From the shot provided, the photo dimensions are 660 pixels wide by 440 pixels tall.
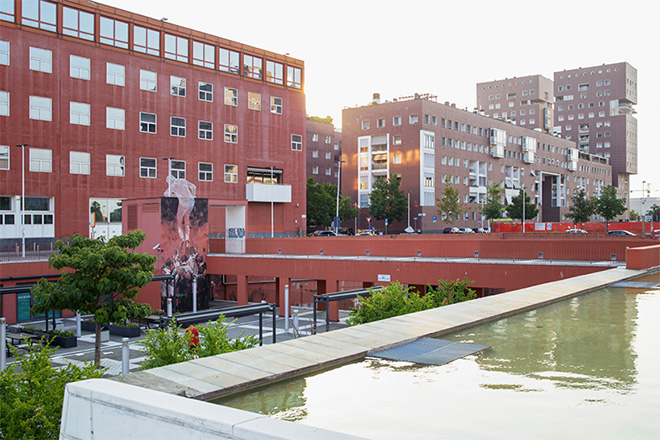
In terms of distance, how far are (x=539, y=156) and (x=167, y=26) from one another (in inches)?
3271

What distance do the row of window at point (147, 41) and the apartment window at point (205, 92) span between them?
1806 mm

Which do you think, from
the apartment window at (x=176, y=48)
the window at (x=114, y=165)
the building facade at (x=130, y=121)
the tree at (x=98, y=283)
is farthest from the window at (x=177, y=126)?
the tree at (x=98, y=283)

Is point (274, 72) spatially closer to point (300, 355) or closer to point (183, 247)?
point (183, 247)

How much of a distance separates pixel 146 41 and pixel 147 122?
260 inches

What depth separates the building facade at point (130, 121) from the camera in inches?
1652

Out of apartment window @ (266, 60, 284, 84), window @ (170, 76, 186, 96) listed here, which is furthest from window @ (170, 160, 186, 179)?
apartment window @ (266, 60, 284, 84)

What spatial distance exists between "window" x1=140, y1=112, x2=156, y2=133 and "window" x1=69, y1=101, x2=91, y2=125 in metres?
4.35

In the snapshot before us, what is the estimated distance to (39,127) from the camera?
42594mm

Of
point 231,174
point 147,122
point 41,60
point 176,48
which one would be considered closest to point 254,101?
point 231,174

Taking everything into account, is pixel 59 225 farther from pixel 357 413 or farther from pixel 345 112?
pixel 345 112

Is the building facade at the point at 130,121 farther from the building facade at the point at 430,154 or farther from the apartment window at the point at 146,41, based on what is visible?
the building facade at the point at 430,154

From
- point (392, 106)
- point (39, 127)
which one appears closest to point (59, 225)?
point (39, 127)

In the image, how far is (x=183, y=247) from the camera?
38.7 m

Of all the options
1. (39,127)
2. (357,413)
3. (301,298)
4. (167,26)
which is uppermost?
(167,26)
